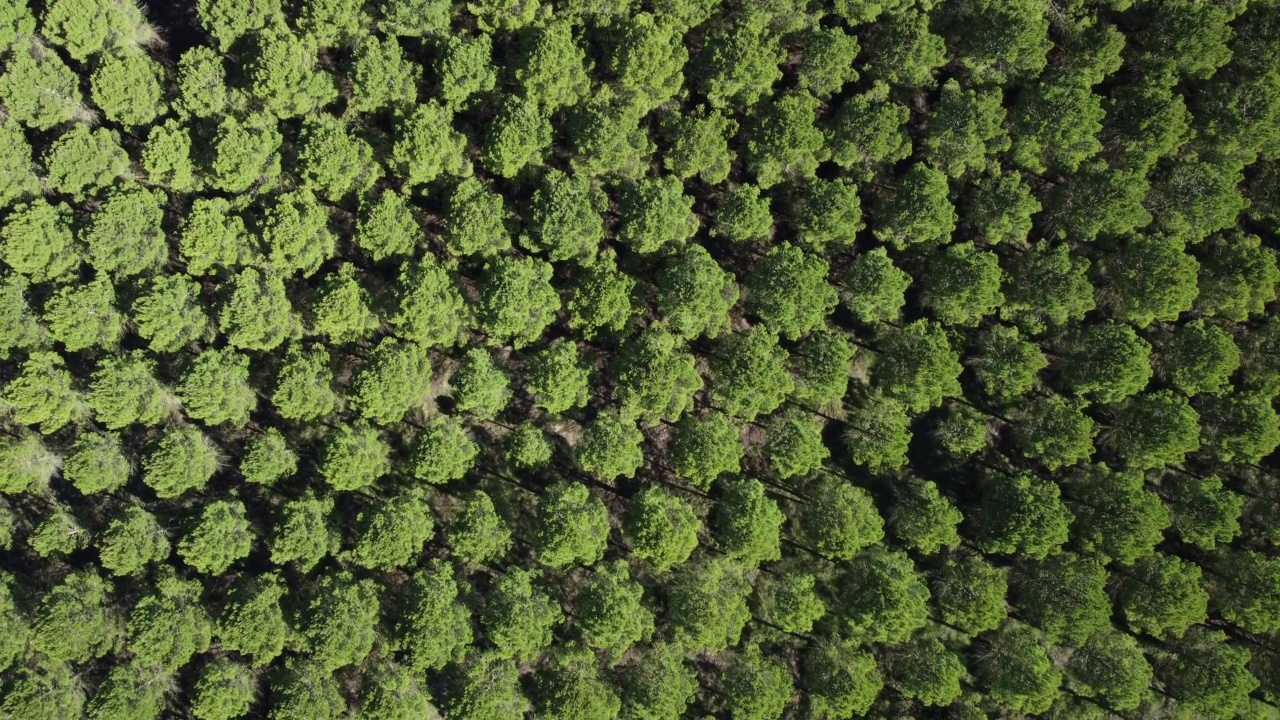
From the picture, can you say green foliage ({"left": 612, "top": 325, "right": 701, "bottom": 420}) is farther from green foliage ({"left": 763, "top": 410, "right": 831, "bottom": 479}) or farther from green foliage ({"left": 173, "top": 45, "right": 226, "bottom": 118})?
green foliage ({"left": 173, "top": 45, "right": 226, "bottom": 118})

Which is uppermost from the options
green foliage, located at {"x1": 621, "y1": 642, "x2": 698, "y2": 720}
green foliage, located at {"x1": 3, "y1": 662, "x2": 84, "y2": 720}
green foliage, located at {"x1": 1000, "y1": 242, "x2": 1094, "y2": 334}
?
green foliage, located at {"x1": 1000, "y1": 242, "x2": 1094, "y2": 334}

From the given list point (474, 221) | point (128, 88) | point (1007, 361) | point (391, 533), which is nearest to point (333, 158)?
point (474, 221)

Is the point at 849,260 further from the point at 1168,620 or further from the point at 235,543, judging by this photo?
the point at 235,543

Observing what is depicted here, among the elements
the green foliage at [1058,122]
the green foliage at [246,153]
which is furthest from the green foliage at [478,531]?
the green foliage at [1058,122]

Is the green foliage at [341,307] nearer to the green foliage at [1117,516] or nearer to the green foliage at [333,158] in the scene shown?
the green foliage at [333,158]

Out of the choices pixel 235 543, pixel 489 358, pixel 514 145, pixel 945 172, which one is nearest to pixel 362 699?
pixel 235 543

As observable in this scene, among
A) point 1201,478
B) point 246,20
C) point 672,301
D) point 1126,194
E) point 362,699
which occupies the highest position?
point 1126,194

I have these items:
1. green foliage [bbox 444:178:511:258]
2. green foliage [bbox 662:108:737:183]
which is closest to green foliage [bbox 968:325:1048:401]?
green foliage [bbox 662:108:737:183]

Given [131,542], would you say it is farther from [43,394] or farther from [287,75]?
[287,75]
